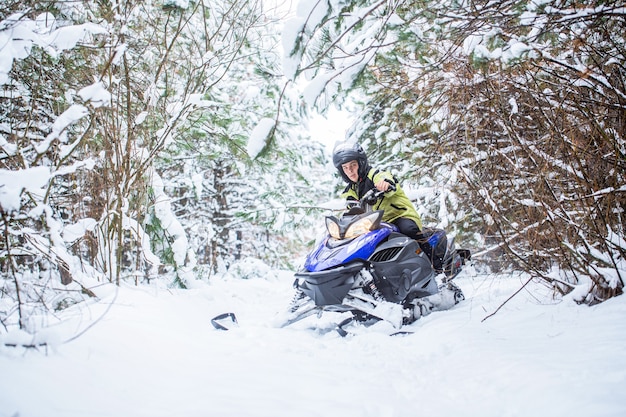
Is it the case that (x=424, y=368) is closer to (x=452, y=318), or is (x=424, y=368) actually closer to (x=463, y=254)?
(x=452, y=318)

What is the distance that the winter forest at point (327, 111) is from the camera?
6.93 ft

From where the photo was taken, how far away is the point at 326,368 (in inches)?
88.6

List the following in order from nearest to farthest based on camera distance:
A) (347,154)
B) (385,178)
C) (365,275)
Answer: (365,275) → (385,178) → (347,154)

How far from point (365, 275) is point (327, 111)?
1464mm

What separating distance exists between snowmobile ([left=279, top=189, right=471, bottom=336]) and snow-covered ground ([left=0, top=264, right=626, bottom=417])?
23 cm

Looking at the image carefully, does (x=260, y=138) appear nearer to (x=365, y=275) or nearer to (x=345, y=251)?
(x=345, y=251)

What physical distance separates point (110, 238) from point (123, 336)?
1796mm

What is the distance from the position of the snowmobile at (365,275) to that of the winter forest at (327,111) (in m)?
0.66

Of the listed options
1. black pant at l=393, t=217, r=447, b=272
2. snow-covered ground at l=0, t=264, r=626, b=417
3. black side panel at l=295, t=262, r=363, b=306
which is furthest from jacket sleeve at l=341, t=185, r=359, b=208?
snow-covered ground at l=0, t=264, r=626, b=417

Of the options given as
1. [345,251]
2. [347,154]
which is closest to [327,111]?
[347,154]

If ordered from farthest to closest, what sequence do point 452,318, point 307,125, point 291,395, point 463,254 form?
1. point 307,125
2. point 463,254
3. point 452,318
4. point 291,395

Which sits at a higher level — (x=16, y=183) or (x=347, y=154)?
(x=347, y=154)

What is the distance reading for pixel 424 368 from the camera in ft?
7.43

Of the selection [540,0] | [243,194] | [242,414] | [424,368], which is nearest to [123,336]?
[242,414]
